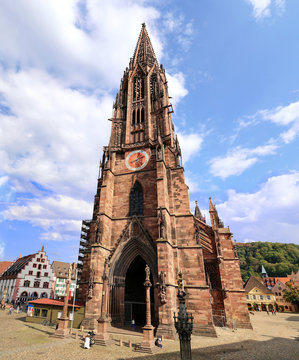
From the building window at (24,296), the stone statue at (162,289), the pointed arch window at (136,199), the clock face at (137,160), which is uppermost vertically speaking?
the clock face at (137,160)

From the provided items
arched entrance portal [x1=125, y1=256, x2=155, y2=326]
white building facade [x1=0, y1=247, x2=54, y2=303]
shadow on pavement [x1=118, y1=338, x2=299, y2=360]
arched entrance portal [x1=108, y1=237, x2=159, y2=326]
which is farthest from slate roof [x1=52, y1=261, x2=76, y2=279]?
shadow on pavement [x1=118, y1=338, x2=299, y2=360]

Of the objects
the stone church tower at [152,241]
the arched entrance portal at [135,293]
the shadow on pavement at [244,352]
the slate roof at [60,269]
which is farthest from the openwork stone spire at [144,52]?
the slate roof at [60,269]

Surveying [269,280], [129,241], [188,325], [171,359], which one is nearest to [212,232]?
[129,241]

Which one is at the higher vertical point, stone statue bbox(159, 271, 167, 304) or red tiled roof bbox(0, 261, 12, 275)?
red tiled roof bbox(0, 261, 12, 275)

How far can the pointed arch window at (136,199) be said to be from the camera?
62.5 feet

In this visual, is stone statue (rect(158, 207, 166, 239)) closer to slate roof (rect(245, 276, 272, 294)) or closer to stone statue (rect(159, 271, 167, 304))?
stone statue (rect(159, 271, 167, 304))

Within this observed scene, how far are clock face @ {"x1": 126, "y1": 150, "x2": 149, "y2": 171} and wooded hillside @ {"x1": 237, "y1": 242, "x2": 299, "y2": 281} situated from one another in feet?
214

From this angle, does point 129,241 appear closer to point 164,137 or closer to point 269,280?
point 164,137

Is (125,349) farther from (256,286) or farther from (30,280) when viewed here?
(256,286)

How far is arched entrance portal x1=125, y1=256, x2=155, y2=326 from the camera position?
17.2 m

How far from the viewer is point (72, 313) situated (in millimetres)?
14914

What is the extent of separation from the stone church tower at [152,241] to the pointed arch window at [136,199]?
5 cm

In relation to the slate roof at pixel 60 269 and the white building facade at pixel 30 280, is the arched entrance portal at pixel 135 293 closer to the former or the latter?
the white building facade at pixel 30 280

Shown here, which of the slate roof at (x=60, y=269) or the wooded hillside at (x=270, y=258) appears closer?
the slate roof at (x=60, y=269)
